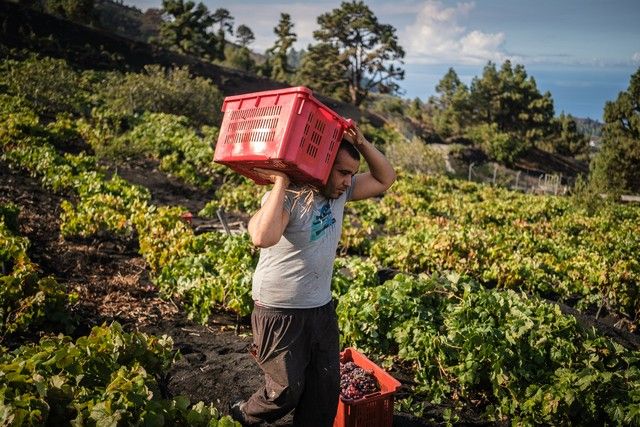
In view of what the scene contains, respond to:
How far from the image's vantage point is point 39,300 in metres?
3.65

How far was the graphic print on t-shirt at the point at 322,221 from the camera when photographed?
96.1 inches

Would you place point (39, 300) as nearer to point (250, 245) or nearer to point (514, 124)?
point (250, 245)

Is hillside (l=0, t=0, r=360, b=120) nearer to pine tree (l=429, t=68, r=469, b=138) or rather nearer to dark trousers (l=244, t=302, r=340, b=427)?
pine tree (l=429, t=68, r=469, b=138)

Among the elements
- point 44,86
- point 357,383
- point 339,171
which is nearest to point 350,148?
point 339,171

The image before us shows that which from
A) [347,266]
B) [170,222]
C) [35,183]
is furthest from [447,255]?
[35,183]

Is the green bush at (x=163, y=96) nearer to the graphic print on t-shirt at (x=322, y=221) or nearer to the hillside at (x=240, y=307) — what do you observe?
the hillside at (x=240, y=307)

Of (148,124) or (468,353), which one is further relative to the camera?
(148,124)

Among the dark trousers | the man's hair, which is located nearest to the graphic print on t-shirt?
the man's hair

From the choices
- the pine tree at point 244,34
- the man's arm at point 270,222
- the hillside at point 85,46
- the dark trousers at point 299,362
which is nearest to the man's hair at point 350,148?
the man's arm at point 270,222

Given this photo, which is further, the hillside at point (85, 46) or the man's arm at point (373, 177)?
the hillside at point (85, 46)

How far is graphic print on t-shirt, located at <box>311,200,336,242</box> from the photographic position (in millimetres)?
2441

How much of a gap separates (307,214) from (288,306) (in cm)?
51

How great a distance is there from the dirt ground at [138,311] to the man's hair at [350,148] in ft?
5.54

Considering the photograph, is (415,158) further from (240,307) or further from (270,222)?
(270,222)
